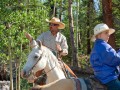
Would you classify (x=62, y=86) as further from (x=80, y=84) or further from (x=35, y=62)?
(x=35, y=62)

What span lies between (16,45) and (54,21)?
4561 mm

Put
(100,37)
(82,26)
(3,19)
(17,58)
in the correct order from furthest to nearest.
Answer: (82,26), (17,58), (3,19), (100,37)

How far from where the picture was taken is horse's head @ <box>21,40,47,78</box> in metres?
5.55

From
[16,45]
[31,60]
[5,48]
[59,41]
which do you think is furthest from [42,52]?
[5,48]

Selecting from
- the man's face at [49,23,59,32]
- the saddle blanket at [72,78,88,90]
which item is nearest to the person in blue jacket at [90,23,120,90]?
the saddle blanket at [72,78,88,90]

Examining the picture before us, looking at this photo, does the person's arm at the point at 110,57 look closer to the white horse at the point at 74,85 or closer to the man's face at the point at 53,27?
the white horse at the point at 74,85

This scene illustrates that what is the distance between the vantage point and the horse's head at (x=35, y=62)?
555cm

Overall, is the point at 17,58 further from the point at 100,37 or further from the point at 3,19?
the point at 100,37

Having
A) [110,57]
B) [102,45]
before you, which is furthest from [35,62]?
[110,57]

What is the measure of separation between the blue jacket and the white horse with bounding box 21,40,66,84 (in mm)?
1233

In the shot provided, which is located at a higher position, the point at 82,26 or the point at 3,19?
the point at 3,19

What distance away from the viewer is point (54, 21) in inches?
306

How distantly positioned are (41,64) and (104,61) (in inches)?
56.8

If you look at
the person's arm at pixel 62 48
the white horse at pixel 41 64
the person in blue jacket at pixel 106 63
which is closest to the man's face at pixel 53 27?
the person's arm at pixel 62 48
